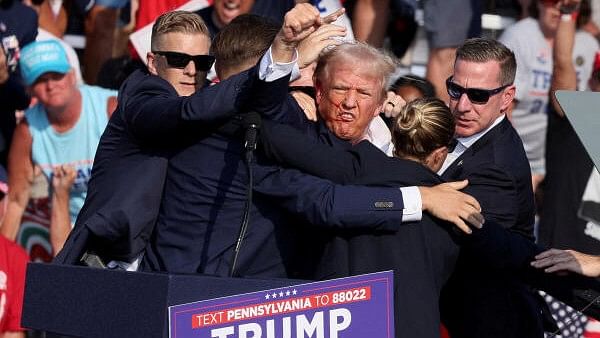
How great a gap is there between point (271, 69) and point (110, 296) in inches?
34.3

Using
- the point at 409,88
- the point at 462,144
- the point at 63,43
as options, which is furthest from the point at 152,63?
the point at 63,43

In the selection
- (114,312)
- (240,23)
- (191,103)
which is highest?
(240,23)

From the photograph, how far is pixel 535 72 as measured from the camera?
891 cm

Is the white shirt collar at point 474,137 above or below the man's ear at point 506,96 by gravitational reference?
below

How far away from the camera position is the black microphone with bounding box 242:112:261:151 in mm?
4555

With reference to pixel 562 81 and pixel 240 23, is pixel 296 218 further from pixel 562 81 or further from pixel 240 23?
pixel 562 81

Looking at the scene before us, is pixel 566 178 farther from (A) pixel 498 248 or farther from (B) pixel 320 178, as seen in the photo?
(B) pixel 320 178

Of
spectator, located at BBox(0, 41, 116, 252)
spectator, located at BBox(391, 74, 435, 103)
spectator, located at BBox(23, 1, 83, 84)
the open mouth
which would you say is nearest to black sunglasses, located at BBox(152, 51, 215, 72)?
the open mouth

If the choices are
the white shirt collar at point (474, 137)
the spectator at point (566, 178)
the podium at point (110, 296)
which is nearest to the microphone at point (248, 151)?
the podium at point (110, 296)

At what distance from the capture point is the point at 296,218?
495 centimetres

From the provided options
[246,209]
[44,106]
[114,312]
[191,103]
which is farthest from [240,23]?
[44,106]

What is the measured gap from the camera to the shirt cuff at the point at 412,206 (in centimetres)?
477

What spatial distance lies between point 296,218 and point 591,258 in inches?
42.5

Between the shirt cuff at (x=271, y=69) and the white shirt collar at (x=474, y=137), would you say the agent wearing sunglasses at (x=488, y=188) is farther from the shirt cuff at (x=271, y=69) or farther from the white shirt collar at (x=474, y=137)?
the shirt cuff at (x=271, y=69)
